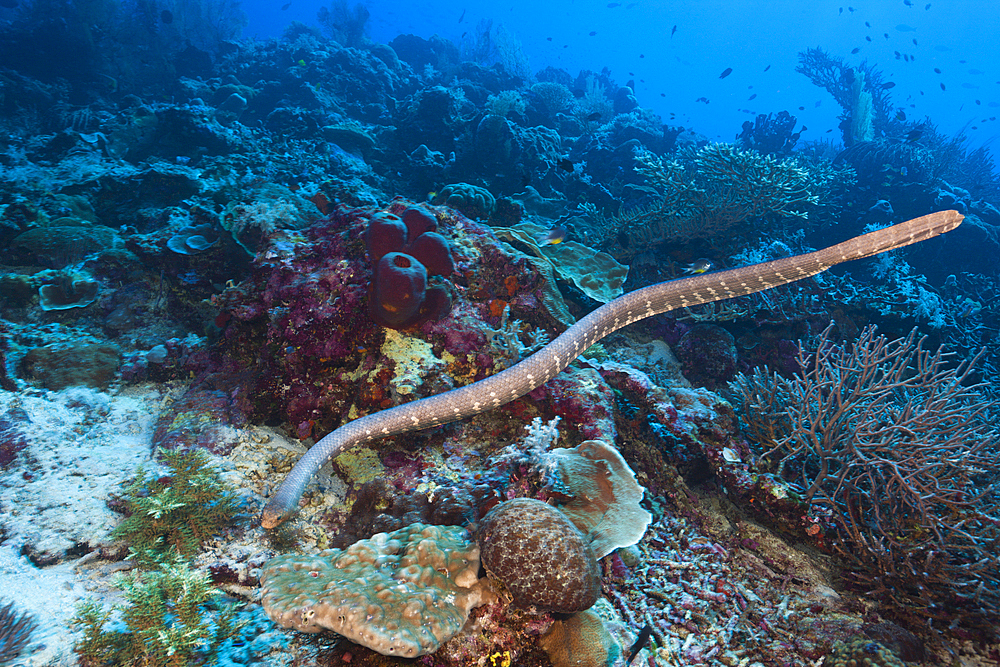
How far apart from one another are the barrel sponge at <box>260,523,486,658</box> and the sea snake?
0.55 metres

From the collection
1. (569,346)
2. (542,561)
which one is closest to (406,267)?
(569,346)

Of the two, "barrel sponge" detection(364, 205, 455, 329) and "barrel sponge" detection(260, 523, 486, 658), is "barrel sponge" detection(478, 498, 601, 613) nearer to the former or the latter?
"barrel sponge" detection(260, 523, 486, 658)

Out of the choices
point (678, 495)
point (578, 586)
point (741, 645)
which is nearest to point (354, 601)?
point (578, 586)

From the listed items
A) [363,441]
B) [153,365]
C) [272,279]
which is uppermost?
[272,279]

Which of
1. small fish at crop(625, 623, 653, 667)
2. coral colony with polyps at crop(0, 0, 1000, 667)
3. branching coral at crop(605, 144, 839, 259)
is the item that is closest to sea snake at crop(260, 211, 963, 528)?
coral colony with polyps at crop(0, 0, 1000, 667)

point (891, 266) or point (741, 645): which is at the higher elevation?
point (891, 266)

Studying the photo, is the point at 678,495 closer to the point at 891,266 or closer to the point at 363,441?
the point at 363,441

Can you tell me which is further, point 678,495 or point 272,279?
point 272,279

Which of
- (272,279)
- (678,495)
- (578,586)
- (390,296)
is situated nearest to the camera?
(578,586)

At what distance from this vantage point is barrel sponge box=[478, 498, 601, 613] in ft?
7.45

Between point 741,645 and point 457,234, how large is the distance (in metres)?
4.85

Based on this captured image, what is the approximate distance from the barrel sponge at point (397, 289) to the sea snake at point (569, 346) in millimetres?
950

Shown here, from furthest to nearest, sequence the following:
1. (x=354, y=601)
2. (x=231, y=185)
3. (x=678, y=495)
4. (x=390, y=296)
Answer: (x=231, y=185)
(x=678, y=495)
(x=390, y=296)
(x=354, y=601)

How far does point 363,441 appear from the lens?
3.29 meters
